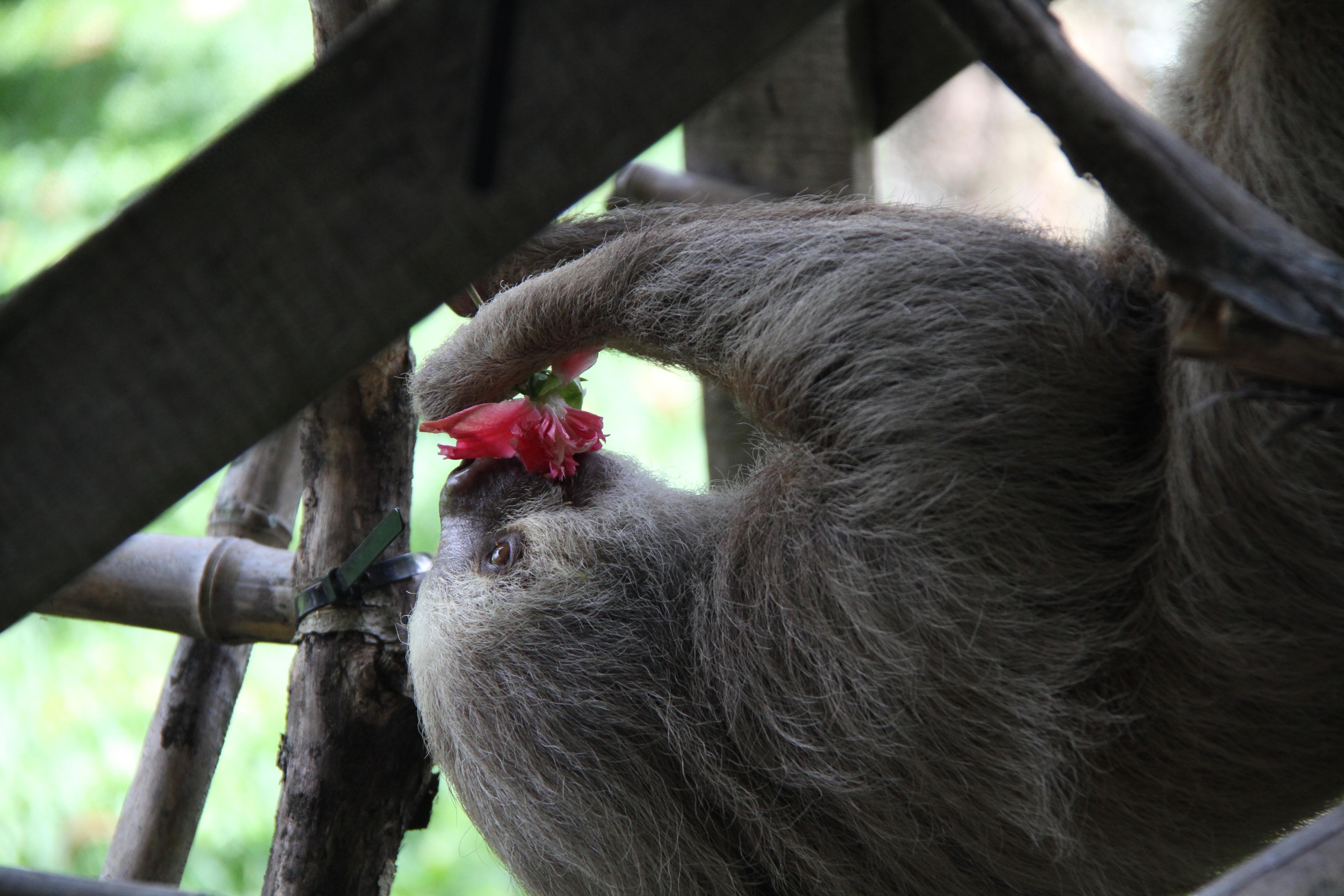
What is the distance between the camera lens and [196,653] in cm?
213

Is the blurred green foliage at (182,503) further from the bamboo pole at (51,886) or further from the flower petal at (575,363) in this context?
the bamboo pole at (51,886)

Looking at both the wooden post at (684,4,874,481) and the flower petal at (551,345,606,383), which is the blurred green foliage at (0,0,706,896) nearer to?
the wooden post at (684,4,874,481)

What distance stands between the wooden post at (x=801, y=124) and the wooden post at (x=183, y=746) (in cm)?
108

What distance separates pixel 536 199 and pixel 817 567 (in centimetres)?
88

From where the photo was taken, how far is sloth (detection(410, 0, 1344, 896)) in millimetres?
1225

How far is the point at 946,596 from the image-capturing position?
52.6 inches

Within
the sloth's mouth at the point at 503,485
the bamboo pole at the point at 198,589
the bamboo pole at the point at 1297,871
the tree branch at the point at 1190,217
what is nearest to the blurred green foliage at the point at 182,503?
the sloth's mouth at the point at 503,485

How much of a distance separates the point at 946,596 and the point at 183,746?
60.6 inches

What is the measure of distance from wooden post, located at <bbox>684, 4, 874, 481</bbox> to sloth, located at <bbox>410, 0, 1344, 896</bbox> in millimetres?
896

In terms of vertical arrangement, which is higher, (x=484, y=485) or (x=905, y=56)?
(x=905, y=56)

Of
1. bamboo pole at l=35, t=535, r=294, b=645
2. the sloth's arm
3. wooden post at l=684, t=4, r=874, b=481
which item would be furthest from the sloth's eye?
wooden post at l=684, t=4, r=874, b=481

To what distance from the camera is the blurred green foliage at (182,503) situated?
3631 millimetres

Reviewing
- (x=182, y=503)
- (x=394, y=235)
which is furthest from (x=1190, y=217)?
(x=182, y=503)

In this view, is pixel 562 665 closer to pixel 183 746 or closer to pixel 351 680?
pixel 351 680
